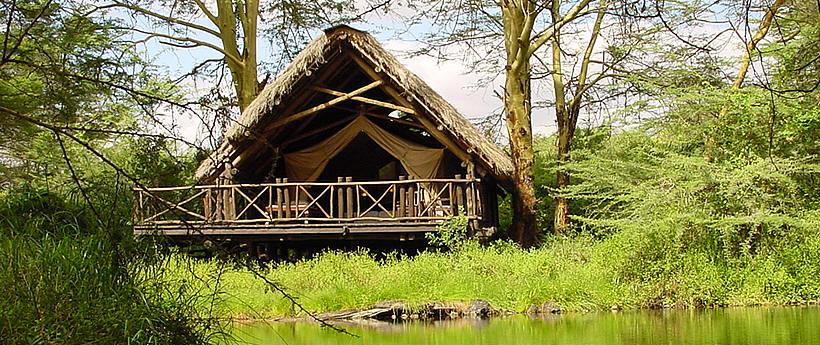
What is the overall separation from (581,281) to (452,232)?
1905 mm

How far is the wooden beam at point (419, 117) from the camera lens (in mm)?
12609

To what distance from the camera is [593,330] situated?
317 inches

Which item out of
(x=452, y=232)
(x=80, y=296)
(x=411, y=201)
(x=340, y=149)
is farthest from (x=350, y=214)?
(x=80, y=296)

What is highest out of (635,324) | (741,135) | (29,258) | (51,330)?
(741,135)

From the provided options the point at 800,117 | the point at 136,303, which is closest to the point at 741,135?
the point at 800,117

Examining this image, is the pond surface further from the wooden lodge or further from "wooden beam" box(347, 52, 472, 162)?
"wooden beam" box(347, 52, 472, 162)

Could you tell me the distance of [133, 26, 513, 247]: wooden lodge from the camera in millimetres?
12188

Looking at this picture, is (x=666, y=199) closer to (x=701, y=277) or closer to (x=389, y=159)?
(x=701, y=277)

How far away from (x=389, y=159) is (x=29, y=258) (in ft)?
35.5

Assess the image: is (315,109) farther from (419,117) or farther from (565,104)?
(565,104)

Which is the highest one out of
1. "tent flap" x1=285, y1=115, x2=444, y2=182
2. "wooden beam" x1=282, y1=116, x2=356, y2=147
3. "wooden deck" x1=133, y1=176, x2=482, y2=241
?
"wooden beam" x1=282, y1=116, x2=356, y2=147

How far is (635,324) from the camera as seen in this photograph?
853cm

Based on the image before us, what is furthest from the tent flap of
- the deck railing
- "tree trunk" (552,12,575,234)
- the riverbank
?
"tree trunk" (552,12,575,234)

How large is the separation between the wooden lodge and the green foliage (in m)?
0.14
